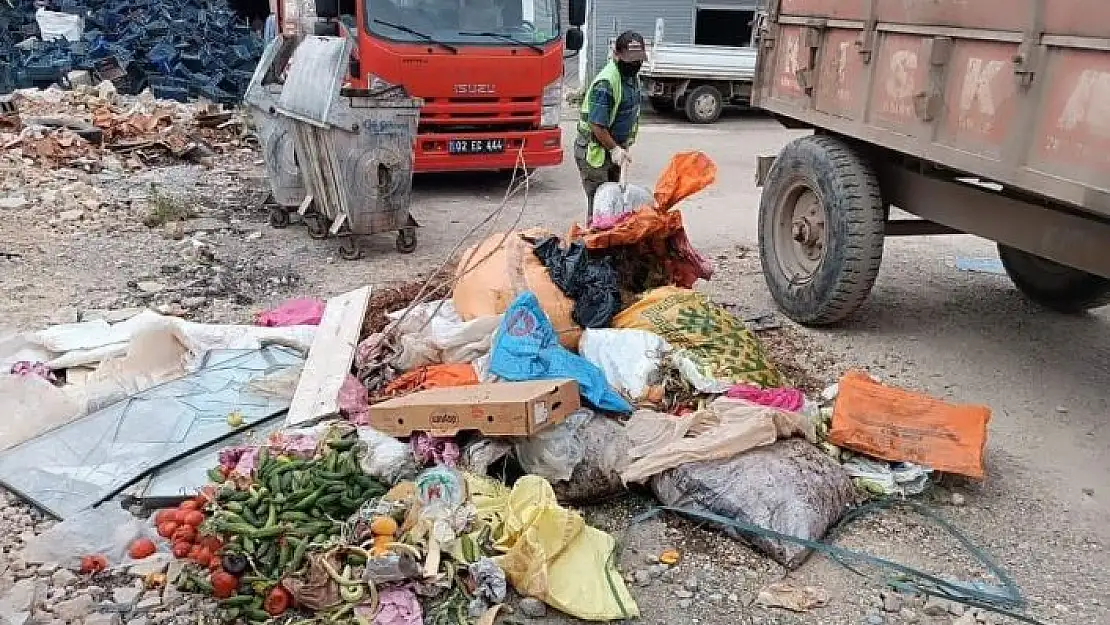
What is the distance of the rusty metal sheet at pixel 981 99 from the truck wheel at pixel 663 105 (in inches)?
450

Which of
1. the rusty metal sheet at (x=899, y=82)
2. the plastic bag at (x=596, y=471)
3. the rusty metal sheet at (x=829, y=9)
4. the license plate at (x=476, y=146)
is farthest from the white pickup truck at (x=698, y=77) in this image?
the plastic bag at (x=596, y=471)

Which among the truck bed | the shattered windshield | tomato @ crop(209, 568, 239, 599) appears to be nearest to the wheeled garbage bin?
the shattered windshield

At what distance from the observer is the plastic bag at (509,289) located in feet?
14.6

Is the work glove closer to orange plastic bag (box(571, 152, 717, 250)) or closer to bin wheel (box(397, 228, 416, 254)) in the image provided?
orange plastic bag (box(571, 152, 717, 250))

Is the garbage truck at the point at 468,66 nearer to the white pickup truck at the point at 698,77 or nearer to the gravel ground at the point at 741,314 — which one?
the gravel ground at the point at 741,314

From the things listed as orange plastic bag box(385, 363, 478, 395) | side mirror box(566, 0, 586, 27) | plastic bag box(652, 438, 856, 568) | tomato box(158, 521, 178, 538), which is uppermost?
side mirror box(566, 0, 586, 27)

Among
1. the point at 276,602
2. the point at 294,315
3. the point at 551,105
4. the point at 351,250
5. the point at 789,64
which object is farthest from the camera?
the point at 551,105

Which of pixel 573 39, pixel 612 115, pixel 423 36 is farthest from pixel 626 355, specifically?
pixel 573 39

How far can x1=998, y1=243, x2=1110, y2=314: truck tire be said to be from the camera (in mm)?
5586

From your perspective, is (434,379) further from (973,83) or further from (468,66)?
(468,66)

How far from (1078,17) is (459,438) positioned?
2853 mm

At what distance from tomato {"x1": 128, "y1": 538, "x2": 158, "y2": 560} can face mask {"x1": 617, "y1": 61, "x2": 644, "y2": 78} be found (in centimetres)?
414

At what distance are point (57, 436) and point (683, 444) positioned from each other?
8.58ft

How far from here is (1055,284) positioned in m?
5.72
